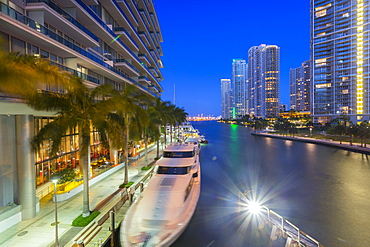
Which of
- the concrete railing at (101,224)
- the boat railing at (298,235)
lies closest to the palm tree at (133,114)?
the concrete railing at (101,224)

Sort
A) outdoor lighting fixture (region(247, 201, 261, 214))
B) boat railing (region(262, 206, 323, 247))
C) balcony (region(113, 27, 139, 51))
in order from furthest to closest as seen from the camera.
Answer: balcony (region(113, 27, 139, 51)) → outdoor lighting fixture (region(247, 201, 261, 214)) → boat railing (region(262, 206, 323, 247))

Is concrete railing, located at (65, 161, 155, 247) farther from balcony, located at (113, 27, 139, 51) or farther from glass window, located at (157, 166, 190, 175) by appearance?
balcony, located at (113, 27, 139, 51)

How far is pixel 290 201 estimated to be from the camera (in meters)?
17.7

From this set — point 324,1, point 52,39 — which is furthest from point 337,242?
point 324,1

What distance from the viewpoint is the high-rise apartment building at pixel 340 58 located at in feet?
331

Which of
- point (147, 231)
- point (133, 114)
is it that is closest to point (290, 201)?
point (147, 231)

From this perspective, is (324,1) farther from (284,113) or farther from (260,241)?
(260,241)

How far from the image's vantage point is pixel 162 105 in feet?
113

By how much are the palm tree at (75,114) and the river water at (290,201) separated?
759 cm

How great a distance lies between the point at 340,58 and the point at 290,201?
121294 millimetres

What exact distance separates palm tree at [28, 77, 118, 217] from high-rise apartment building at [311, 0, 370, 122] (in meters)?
127

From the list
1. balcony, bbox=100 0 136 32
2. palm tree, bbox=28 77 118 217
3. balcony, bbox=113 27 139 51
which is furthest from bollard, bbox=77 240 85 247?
balcony, bbox=113 27 139 51

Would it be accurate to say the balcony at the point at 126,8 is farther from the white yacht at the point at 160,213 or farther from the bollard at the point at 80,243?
the bollard at the point at 80,243

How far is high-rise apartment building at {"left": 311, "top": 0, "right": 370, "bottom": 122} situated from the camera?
101m
